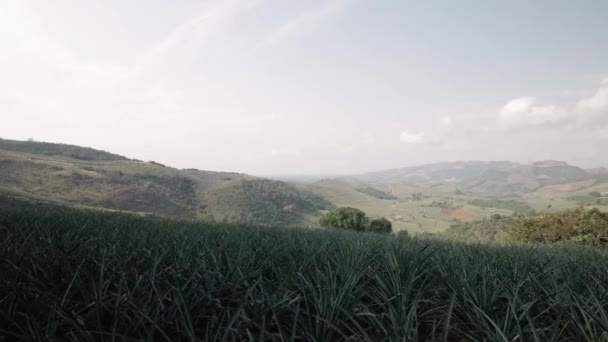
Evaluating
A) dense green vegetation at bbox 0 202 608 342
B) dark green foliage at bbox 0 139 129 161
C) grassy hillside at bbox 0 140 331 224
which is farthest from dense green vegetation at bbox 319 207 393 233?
dark green foliage at bbox 0 139 129 161

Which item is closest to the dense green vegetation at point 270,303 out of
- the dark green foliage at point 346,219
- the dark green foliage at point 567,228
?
the dark green foliage at point 567,228

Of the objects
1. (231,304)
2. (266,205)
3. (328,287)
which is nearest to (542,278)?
(328,287)

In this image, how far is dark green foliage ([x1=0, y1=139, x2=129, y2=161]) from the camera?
11744 centimetres

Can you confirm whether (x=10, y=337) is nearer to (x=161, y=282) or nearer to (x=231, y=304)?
(x=161, y=282)

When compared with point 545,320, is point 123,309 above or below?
above

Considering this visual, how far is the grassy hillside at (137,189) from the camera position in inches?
3100

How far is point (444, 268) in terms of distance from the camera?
12.2ft

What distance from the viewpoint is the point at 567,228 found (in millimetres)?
32438

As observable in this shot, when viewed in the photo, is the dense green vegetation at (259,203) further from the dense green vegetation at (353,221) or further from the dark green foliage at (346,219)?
the dense green vegetation at (353,221)

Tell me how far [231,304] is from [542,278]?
3302 millimetres

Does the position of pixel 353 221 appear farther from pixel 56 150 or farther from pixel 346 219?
pixel 56 150

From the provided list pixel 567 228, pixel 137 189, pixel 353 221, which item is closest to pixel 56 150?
pixel 137 189

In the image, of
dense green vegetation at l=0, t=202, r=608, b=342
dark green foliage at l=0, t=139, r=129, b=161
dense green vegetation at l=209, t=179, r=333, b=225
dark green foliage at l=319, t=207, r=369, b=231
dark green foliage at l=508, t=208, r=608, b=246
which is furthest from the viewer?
dark green foliage at l=0, t=139, r=129, b=161

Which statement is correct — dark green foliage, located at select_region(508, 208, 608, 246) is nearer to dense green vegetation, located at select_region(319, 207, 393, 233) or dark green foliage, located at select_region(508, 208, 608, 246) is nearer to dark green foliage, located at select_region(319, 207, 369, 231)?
→ dense green vegetation, located at select_region(319, 207, 393, 233)
